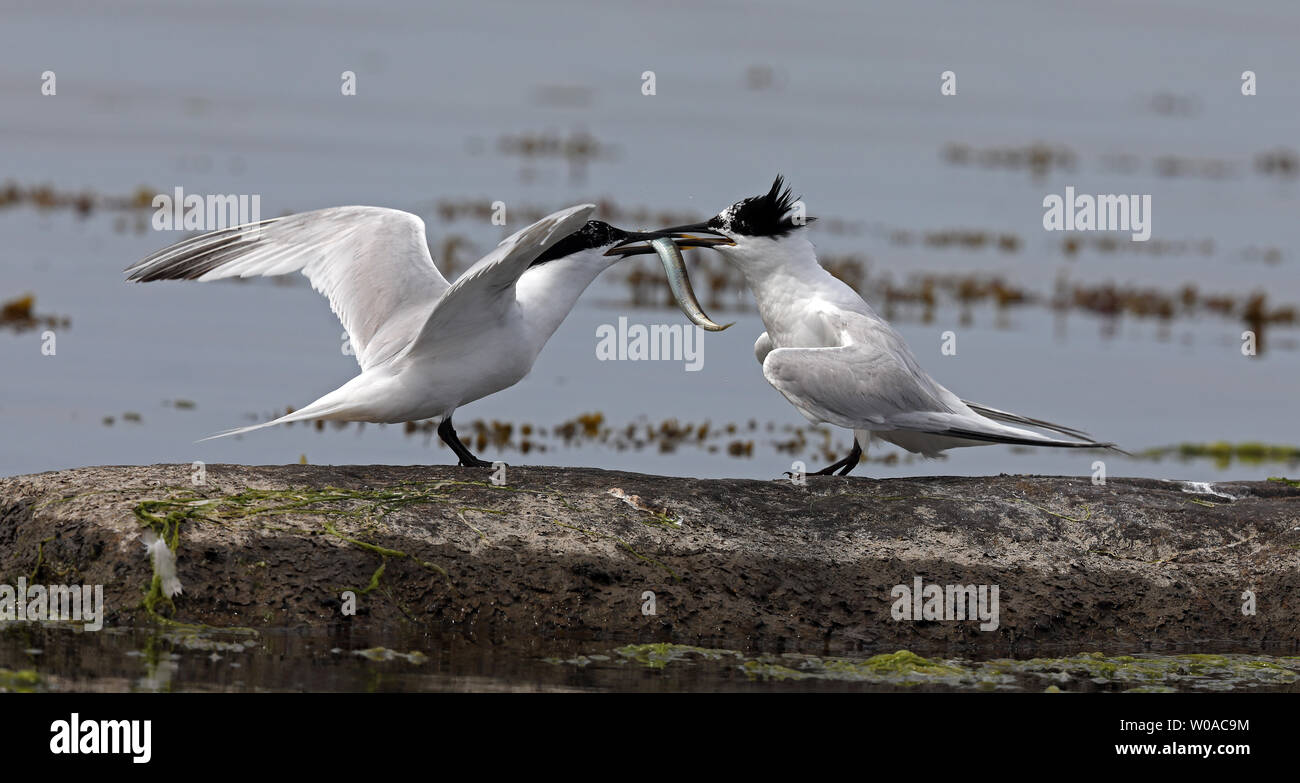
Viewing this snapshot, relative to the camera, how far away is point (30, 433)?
1102cm

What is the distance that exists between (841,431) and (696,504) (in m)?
5.48

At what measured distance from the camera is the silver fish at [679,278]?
9188mm

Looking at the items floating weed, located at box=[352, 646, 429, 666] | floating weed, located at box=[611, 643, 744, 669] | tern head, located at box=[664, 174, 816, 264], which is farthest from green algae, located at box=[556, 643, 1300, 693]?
tern head, located at box=[664, 174, 816, 264]

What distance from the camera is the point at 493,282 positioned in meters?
8.15

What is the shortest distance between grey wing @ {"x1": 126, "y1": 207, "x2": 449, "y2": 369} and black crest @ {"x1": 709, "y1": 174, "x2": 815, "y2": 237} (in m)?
1.50

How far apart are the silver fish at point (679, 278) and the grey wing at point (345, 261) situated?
1082mm

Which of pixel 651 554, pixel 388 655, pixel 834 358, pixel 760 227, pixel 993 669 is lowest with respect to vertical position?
pixel 993 669

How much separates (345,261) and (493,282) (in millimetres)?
1606

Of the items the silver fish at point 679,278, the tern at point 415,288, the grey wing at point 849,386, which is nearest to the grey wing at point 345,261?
the tern at point 415,288

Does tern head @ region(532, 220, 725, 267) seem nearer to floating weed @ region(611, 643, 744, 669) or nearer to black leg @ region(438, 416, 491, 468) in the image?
black leg @ region(438, 416, 491, 468)

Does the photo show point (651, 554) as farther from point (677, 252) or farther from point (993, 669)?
point (677, 252)

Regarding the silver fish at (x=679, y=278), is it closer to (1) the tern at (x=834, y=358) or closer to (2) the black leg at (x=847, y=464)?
(1) the tern at (x=834, y=358)

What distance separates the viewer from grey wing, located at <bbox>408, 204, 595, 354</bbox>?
7438 millimetres

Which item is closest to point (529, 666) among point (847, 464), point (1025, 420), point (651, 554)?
point (651, 554)
